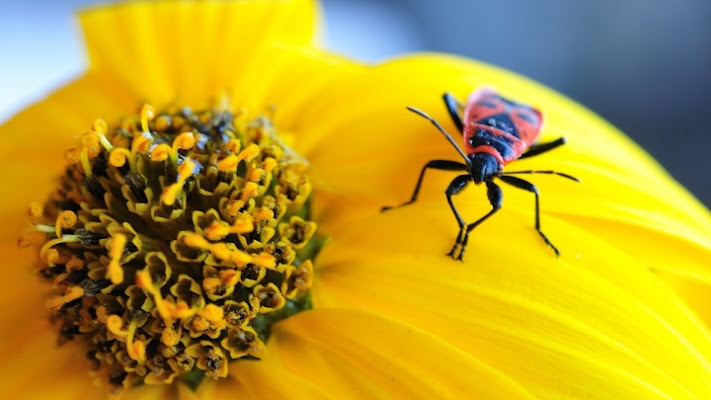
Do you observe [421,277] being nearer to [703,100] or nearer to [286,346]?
[286,346]

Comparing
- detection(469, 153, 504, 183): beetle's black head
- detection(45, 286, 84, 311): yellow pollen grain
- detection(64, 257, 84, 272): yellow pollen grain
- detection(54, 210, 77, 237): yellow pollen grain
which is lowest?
detection(45, 286, 84, 311): yellow pollen grain

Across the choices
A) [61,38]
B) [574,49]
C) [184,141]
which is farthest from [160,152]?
[61,38]

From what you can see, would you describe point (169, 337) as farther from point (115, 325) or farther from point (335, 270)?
point (335, 270)

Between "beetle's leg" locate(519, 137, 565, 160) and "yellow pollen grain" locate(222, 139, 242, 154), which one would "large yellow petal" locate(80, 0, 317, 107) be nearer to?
"yellow pollen grain" locate(222, 139, 242, 154)

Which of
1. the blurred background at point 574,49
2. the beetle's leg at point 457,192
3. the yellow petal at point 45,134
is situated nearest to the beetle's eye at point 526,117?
the beetle's leg at point 457,192

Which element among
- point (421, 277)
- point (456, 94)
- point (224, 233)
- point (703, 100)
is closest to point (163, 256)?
point (224, 233)

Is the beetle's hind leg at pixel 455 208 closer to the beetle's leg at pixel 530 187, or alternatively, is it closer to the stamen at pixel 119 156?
the beetle's leg at pixel 530 187

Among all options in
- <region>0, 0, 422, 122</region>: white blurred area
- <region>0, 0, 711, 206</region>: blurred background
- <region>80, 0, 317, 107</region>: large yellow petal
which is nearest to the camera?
<region>80, 0, 317, 107</region>: large yellow petal

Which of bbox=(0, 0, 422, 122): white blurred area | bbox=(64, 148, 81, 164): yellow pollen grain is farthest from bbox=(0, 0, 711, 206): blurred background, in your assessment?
bbox=(64, 148, 81, 164): yellow pollen grain

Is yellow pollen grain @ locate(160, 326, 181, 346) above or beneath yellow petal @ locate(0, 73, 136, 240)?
beneath
